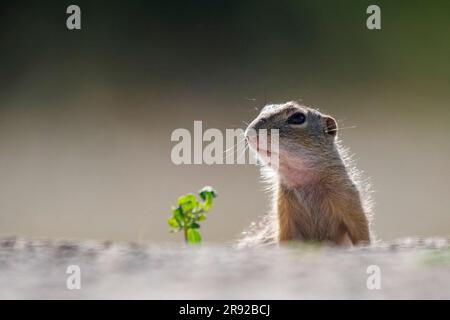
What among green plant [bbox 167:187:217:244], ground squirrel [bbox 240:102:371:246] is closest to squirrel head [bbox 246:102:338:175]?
ground squirrel [bbox 240:102:371:246]

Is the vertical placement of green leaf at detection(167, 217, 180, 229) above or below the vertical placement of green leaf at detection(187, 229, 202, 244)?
above

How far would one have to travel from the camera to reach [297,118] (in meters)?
7.52

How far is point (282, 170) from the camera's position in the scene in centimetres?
721

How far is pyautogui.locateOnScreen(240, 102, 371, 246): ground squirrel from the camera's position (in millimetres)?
6895

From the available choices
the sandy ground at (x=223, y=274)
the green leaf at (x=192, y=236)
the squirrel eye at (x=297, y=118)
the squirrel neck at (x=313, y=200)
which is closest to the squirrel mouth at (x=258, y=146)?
the squirrel neck at (x=313, y=200)

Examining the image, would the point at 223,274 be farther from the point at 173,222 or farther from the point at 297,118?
the point at 297,118

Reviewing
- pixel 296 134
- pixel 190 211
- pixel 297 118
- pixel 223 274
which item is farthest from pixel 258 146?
pixel 223 274

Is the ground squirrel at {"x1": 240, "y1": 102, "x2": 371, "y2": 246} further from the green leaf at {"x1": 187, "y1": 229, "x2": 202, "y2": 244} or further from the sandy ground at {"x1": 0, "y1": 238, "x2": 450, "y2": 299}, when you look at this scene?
the sandy ground at {"x1": 0, "y1": 238, "x2": 450, "y2": 299}

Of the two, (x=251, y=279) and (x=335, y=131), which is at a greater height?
(x=335, y=131)

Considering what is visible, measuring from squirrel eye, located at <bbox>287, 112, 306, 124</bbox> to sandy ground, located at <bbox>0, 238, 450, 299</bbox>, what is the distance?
2.55 metres

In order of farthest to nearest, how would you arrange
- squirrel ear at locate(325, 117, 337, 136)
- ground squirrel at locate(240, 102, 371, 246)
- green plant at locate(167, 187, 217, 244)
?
squirrel ear at locate(325, 117, 337, 136)
ground squirrel at locate(240, 102, 371, 246)
green plant at locate(167, 187, 217, 244)
